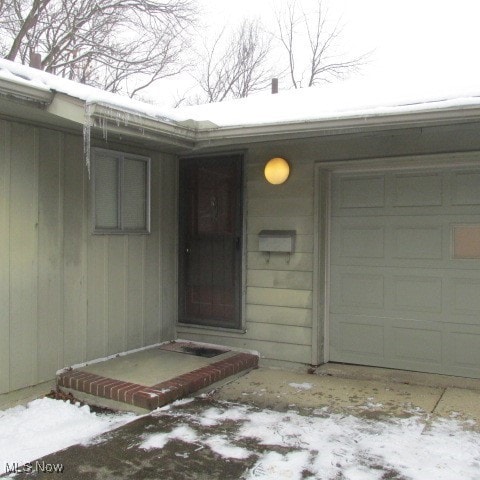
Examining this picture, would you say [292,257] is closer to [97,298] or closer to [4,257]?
[97,298]

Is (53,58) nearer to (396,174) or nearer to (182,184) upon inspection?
(182,184)

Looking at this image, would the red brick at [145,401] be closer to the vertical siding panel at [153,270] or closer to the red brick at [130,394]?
the red brick at [130,394]

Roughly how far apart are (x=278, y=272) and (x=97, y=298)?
5.53 ft

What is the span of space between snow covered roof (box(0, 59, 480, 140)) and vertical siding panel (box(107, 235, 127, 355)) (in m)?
1.27

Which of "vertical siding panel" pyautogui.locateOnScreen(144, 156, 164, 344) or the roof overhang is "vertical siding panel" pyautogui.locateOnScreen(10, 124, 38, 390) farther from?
"vertical siding panel" pyautogui.locateOnScreen(144, 156, 164, 344)

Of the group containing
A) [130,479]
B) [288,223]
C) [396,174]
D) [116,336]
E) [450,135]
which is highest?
[450,135]

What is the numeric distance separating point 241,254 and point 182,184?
3.33ft

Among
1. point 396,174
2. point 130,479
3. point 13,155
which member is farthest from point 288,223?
point 130,479

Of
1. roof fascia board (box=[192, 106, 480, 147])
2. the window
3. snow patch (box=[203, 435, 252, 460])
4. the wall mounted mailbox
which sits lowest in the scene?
snow patch (box=[203, 435, 252, 460])

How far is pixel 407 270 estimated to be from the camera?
4.32 m

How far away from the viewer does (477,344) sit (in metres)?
4.04

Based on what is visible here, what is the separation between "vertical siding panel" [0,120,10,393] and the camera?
11.8 ft

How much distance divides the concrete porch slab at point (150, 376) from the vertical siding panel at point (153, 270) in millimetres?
281

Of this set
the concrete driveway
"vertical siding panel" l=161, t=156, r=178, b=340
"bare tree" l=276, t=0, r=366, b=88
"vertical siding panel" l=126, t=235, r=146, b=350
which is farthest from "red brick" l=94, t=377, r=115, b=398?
"bare tree" l=276, t=0, r=366, b=88
